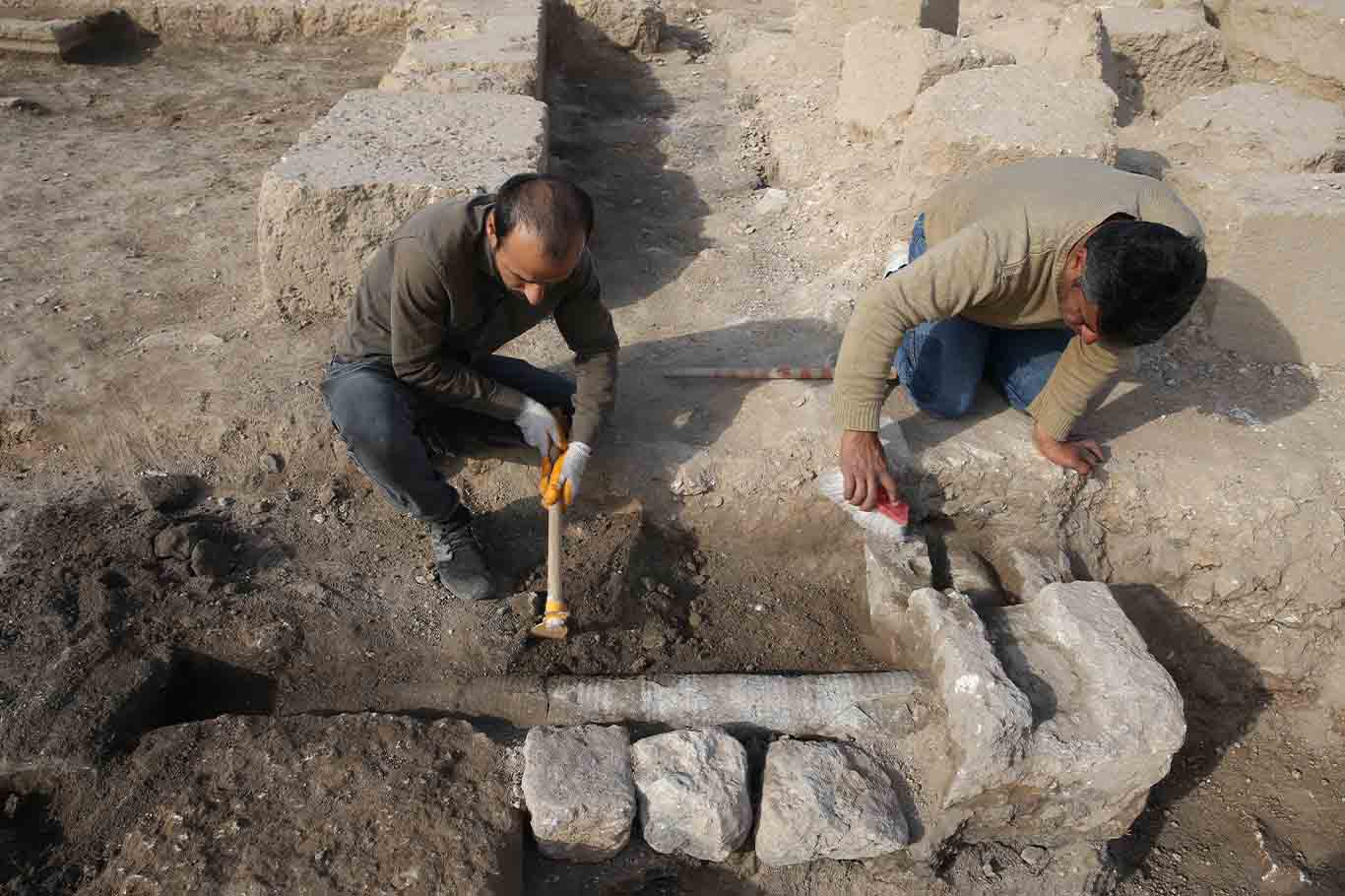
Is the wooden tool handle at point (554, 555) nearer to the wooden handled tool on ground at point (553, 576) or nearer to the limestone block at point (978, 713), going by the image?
the wooden handled tool on ground at point (553, 576)

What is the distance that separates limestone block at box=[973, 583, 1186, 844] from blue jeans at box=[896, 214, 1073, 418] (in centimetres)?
86

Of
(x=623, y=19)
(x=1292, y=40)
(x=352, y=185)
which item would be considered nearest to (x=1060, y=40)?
(x=1292, y=40)

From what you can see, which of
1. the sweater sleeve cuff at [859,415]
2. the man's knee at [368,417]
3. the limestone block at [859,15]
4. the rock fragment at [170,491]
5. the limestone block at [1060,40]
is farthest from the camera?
the limestone block at [859,15]

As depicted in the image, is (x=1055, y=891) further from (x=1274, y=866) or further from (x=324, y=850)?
(x=324, y=850)

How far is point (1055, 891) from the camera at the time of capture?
254 cm

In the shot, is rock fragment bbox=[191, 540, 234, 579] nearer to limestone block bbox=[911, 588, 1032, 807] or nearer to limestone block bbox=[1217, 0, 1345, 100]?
limestone block bbox=[911, 588, 1032, 807]

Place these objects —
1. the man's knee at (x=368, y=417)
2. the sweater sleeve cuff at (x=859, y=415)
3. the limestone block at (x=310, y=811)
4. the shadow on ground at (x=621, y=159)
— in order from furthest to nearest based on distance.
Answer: the shadow on ground at (x=621, y=159), the sweater sleeve cuff at (x=859, y=415), the man's knee at (x=368, y=417), the limestone block at (x=310, y=811)

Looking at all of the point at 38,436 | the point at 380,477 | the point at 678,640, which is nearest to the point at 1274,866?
the point at 678,640

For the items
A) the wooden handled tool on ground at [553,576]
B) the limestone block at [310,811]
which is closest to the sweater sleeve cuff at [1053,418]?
the wooden handled tool on ground at [553,576]

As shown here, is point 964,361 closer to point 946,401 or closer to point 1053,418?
point 946,401

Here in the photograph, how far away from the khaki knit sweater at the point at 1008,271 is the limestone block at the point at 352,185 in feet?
5.34

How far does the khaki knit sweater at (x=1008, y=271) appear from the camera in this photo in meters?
2.64

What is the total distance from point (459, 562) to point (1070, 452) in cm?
200

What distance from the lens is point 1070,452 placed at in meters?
3.13
